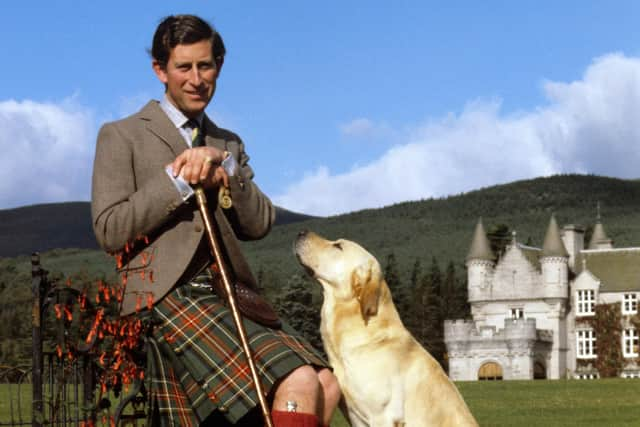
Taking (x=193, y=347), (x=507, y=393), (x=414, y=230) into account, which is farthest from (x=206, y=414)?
(x=414, y=230)

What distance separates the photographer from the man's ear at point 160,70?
17.1 feet

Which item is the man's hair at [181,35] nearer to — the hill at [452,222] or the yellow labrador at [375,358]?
the yellow labrador at [375,358]

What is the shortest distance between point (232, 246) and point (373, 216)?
163 metres

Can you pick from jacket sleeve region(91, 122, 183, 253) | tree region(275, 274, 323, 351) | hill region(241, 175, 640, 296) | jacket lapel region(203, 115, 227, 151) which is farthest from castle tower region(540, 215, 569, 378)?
jacket sleeve region(91, 122, 183, 253)

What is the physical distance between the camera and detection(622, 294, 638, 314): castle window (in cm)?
6819

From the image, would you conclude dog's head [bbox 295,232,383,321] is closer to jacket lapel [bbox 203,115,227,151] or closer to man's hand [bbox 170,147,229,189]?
jacket lapel [bbox 203,115,227,151]

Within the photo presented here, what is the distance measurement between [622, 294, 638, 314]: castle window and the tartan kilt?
66221mm

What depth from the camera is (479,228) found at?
76.1 meters

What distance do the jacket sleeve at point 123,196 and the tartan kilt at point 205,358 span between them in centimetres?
36

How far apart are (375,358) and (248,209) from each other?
80.2 inches

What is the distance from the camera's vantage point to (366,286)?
6840 millimetres

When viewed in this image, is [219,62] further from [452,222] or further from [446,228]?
[452,222]

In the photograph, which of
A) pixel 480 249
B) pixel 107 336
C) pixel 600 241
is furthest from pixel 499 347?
pixel 107 336

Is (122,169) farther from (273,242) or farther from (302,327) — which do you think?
(273,242)
